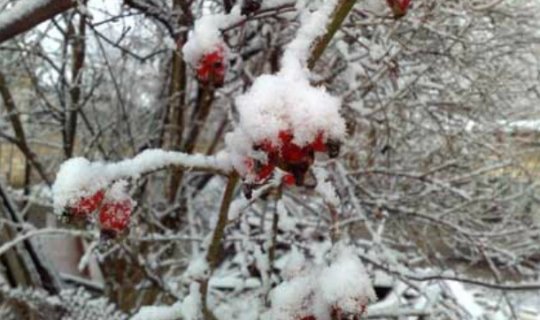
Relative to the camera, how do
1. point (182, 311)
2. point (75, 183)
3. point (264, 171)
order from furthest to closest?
point (182, 311) → point (75, 183) → point (264, 171)

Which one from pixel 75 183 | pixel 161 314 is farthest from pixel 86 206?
pixel 161 314

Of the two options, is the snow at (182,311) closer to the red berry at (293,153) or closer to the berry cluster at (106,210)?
the berry cluster at (106,210)

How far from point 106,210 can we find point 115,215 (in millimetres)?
19

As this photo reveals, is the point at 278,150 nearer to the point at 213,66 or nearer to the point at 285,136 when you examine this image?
the point at 285,136

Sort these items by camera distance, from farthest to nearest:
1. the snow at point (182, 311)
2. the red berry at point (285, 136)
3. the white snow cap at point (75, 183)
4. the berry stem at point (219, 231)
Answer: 1. the snow at point (182, 311)
2. the berry stem at point (219, 231)
3. the white snow cap at point (75, 183)
4. the red berry at point (285, 136)

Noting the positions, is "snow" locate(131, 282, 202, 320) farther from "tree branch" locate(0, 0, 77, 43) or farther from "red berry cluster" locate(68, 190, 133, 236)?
"tree branch" locate(0, 0, 77, 43)

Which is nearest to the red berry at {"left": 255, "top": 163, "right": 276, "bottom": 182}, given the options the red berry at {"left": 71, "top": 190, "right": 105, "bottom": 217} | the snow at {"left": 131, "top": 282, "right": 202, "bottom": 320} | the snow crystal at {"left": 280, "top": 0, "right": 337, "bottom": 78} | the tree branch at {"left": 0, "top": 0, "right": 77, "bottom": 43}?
the snow crystal at {"left": 280, "top": 0, "right": 337, "bottom": 78}

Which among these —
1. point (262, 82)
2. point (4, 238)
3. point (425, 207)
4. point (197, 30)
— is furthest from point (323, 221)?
point (262, 82)

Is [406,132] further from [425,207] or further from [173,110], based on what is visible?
[173,110]

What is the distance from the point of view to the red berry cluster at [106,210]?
100 cm

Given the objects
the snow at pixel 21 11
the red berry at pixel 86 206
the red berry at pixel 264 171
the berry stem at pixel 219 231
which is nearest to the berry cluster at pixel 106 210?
the red berry at pixel 86 206

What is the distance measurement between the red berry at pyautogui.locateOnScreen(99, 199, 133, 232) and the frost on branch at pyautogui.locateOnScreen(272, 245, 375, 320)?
10.5 inches

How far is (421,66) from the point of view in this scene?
3.91m

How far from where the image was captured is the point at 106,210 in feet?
3.46
